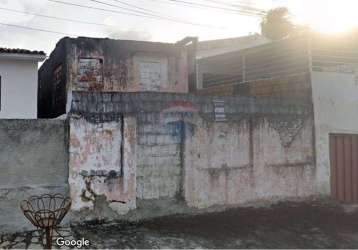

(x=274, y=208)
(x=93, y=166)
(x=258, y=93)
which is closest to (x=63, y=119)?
(x=93, y=166)

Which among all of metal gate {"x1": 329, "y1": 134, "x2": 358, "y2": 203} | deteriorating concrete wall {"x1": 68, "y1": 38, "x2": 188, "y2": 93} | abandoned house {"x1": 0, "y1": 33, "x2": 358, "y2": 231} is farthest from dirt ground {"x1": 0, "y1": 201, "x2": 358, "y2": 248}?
deteriorating concrete wall {"x1": 68, "y1": 38, "x2": 188, "y2": 93}

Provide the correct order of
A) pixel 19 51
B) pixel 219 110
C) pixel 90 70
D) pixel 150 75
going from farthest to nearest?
1. pixel 150 75
2. pixel 90 70
3. pixel 19 51
4. pixel 219 110

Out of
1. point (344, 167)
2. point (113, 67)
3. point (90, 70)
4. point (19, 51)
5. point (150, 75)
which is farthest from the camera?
point (150, 75)

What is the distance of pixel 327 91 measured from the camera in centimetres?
980

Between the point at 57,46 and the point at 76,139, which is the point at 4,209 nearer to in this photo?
the point at 76,139

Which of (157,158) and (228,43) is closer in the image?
(157,158)

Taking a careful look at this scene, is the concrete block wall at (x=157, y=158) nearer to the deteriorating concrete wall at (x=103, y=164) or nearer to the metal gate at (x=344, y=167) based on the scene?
the deteriorating concrete wall at (x=103, y=164)

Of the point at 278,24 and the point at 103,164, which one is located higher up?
the point at 278,24

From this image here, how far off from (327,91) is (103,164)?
5527 millimetres

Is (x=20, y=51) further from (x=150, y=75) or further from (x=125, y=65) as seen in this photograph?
(x=150, y=75)

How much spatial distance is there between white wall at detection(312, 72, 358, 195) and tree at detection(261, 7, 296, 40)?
1601 centimetres

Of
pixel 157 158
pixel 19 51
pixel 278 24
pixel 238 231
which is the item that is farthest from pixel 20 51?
pixel 278 24

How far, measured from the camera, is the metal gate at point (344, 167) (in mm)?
9781

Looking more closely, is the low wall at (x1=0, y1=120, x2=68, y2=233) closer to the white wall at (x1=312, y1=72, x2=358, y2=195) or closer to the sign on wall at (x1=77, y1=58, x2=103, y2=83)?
the sign on wall at (x1=77, y1=58, x2=103, y2=83)
